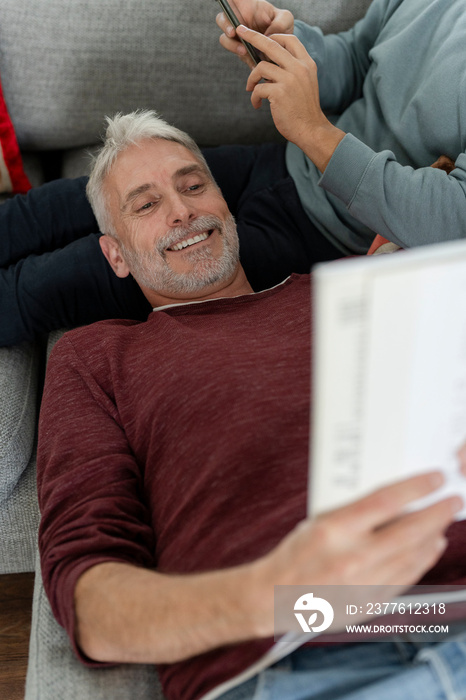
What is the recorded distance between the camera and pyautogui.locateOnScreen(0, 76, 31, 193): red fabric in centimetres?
158

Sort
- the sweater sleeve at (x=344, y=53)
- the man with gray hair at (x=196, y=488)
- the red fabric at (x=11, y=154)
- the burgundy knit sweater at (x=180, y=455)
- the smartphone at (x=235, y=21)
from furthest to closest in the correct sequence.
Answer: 1. the red fabric at (x=11, y=154)
2. the sweater sleeve at (x=344, y=53)
3. the smartphone at (x=235, y=21)
4. the burgundy knit sweater at (x=180, y=455)
5. the man with gray hair at (x=196, y=488)

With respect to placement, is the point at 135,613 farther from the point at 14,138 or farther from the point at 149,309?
the point at 14,138

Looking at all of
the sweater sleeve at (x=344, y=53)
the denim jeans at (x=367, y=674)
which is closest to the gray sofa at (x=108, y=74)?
the sweater sleeve at (x=344, y=53)

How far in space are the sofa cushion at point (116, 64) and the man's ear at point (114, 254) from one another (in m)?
0.48

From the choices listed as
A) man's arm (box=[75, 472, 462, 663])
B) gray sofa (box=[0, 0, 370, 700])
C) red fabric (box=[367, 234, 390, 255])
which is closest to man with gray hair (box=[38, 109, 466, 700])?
man's arm (box=[75, 472, 462, 663])

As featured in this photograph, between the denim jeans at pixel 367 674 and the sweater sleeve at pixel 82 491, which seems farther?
the sweater sleeve at pixel 82 491

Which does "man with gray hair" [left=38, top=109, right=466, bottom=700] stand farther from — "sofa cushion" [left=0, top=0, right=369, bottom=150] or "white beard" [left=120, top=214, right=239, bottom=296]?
"sofa cushion" [left=0, top=0, right=369, bottom=150]

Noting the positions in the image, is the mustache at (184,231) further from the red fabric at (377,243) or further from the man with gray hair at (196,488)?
the red fabric at (377,243)

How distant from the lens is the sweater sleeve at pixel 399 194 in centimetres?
110

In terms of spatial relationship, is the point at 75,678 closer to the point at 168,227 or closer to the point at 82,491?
the point at 82,491

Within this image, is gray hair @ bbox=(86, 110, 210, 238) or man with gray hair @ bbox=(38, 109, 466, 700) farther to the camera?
gray hair @ bbox=(86, 110, 210, 238)

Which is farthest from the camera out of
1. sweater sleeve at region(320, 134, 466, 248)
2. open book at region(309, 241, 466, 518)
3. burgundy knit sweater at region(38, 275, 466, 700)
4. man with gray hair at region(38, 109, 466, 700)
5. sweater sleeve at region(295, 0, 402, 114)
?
sweater sleeve at region(295, 0, 402, 114)

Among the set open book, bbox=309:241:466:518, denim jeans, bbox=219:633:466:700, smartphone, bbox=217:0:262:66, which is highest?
smartphone, bbox=217:0:262:66

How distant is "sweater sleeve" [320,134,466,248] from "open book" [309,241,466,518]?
673mm
